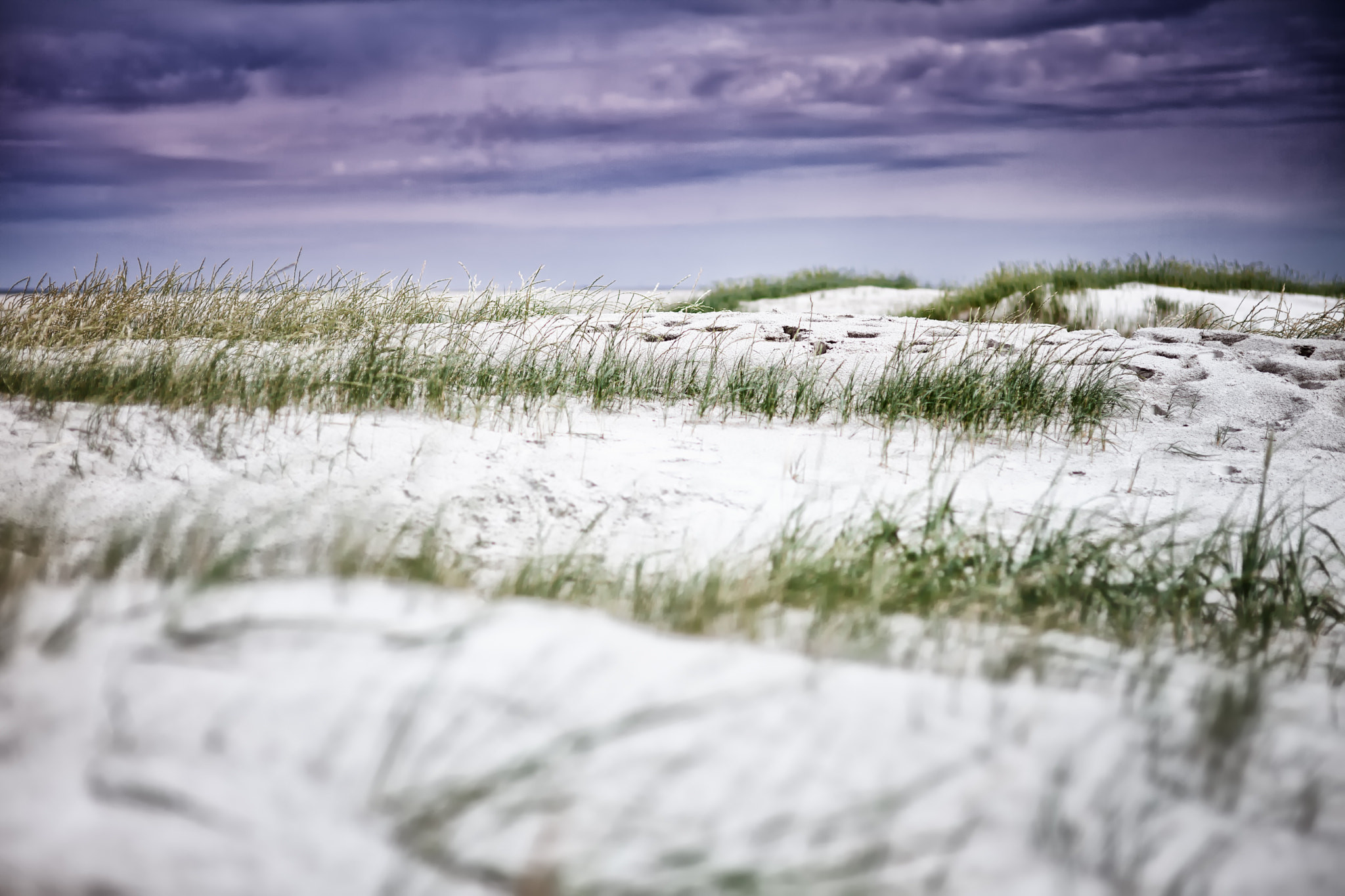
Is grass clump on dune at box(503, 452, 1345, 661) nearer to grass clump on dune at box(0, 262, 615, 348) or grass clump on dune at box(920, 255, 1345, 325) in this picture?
grass clump on dune at box(0, 262, 615, 348)

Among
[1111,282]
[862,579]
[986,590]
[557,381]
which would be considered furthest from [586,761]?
[1111,282]

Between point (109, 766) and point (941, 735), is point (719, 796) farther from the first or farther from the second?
point (109, 766)

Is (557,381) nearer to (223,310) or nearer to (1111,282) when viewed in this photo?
(223,310)

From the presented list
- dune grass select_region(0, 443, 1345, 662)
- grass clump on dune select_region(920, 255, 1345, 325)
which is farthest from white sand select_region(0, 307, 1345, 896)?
grass clump on dune select_region(920, 255, 1345, 325)

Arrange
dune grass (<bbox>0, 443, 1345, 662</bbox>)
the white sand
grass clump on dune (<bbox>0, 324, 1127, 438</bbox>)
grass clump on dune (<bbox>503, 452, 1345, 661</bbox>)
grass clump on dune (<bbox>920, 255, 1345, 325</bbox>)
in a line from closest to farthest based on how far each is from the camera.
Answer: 1. the white sand
2. dune grass (<bbox>0, 443, 1345, 662</bbox>)
3. grass clump on dune (<bbox>503, 452, 1345, 661</bbox>)
4. grass clump on dune (<bbox>0, 324, 1127, 438</bbox>)
5. grass clump on dune (<bbox>920, 255, 1345, 325</bbox>)

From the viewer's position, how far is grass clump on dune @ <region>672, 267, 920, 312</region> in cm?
1461

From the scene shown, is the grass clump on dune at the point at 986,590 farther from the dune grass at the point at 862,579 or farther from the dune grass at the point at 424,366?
the dune grass at the point at 424,366

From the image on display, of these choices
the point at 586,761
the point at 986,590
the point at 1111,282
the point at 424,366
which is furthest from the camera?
the point at 1111,282

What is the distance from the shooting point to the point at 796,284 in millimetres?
15312

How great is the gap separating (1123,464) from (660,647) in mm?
3653

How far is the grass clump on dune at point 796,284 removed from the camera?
575 inches

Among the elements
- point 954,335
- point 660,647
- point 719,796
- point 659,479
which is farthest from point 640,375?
point 719,796

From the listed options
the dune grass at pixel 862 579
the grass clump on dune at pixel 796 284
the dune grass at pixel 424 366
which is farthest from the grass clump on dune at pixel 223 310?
the grass clump on dune at pixel 796 284

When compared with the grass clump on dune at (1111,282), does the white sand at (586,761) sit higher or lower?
lower
